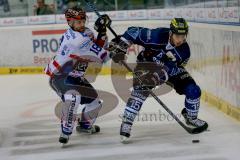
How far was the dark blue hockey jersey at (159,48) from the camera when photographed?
4559mm

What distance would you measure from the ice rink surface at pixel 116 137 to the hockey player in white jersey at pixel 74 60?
289 mm

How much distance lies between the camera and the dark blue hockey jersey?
456 centimetres

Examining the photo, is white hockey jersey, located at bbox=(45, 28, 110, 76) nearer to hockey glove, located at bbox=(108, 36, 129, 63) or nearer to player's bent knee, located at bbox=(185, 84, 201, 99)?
hockey glove, located at bbox=(108, 36, 129, 63)

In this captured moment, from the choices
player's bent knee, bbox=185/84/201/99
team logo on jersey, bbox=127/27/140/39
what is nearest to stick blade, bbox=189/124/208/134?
player's bent knee, bbox=185/84/201/99

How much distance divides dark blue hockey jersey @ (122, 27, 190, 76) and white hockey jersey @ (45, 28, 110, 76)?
30 cm

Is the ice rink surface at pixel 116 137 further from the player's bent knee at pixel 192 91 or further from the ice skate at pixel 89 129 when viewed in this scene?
the player's bent knee at pixel 192 91

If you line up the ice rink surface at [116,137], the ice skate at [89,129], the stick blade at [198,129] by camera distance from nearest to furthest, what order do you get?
the ice rink surface at [116,137]
the stick blade at [198,129]
the ice skate at [89,129]

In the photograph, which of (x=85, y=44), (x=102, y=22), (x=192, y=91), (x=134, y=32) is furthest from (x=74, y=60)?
(x=192, y=91)

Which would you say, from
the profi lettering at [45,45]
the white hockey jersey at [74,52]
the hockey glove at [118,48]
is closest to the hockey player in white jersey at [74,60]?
the white hockey jersey at [74,52]

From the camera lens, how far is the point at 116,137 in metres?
4.97

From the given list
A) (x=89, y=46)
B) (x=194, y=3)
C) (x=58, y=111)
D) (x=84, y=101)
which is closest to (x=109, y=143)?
(x=84, y=101)

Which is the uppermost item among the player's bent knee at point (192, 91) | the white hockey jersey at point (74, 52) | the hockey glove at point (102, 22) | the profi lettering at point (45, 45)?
the hockey glove at point (102, 22)

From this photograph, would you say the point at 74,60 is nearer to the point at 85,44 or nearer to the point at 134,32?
the point at 85,44

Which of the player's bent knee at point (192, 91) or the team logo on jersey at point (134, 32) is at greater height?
the team logo on jersey at point (134, 32)
